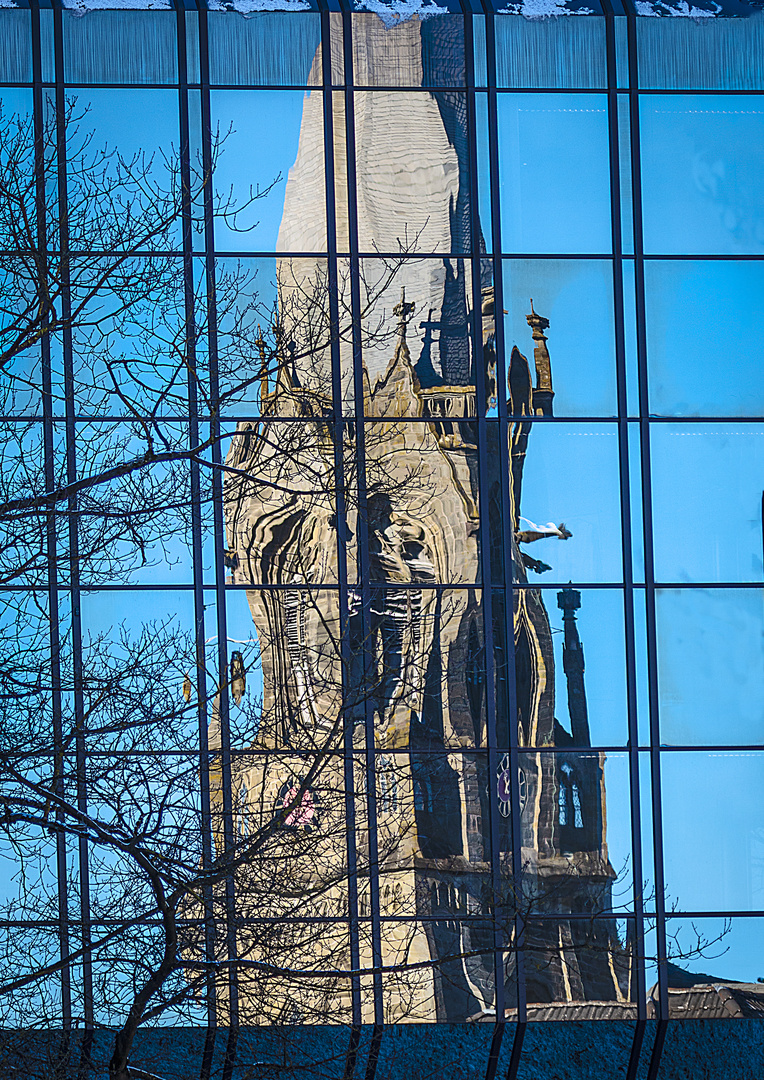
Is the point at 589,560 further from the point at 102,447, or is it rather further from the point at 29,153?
the point at 29,153

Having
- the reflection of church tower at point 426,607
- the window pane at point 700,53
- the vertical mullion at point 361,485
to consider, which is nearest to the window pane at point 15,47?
the reflection of church tower at point 426,607

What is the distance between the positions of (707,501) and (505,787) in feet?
12.8

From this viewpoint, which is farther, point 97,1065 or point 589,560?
point 589,560

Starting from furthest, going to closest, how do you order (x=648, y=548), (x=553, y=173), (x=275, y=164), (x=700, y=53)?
(x=700, y=53), (x=553, y=173), (x=648, y=548), (x=275, y=164)

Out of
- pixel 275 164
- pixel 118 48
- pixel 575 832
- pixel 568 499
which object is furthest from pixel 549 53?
pixel 575 832

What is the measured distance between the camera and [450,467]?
12.9 meters

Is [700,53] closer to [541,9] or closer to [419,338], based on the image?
[541,9]

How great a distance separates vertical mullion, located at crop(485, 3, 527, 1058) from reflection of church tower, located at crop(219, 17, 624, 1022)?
8 centimetres

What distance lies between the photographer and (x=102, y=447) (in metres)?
12.6

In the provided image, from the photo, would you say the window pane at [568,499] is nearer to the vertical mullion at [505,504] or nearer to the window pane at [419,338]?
the vertical mullion at [505,504]

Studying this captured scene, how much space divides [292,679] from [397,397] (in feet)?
10.8

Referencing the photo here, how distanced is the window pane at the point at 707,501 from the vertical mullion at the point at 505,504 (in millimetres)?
1707

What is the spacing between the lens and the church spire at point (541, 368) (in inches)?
509

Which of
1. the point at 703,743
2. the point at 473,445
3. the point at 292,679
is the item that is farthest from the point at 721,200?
the point at 292,679
